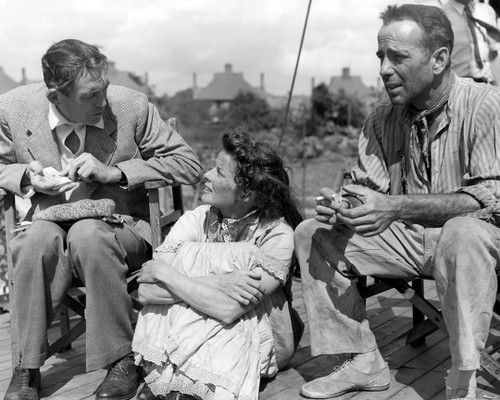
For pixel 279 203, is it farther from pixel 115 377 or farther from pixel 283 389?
pixel 115 377

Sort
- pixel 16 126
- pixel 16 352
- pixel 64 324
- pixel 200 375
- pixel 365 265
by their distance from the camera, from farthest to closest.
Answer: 1. pixel 64 324
2. pixel 16 126
3. pixel 16 352
4. pixel 365 265
5. pixel 200 375

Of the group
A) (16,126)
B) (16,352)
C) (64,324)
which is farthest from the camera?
(64,324)

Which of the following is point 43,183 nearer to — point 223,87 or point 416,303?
point 416,303

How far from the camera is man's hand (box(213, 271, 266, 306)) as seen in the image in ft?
8.88

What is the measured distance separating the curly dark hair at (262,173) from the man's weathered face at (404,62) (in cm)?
55

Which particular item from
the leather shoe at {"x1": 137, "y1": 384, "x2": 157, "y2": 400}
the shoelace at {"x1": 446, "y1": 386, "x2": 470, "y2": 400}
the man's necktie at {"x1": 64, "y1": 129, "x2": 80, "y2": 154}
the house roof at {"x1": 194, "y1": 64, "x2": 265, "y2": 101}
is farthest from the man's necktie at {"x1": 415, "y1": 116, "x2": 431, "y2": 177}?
the house roof at {"x1": 194, "y1": 64, "x2": 265, "y2": 101}

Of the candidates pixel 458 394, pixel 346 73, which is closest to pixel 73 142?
pixel 458 394

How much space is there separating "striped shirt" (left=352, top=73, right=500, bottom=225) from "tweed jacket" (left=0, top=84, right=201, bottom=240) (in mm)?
837

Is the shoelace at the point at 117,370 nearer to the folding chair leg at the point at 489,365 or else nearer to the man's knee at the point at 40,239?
the man's knee at the point at 40,239

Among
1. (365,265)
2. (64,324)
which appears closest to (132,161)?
(64,324)

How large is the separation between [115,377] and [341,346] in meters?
0.87

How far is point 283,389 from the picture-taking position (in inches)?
115

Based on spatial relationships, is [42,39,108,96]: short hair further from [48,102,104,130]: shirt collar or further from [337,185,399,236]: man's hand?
[337,185,399,236]: man's hand

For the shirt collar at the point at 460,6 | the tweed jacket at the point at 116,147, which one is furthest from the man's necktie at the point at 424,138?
the shirt collar at the point at 460,6
